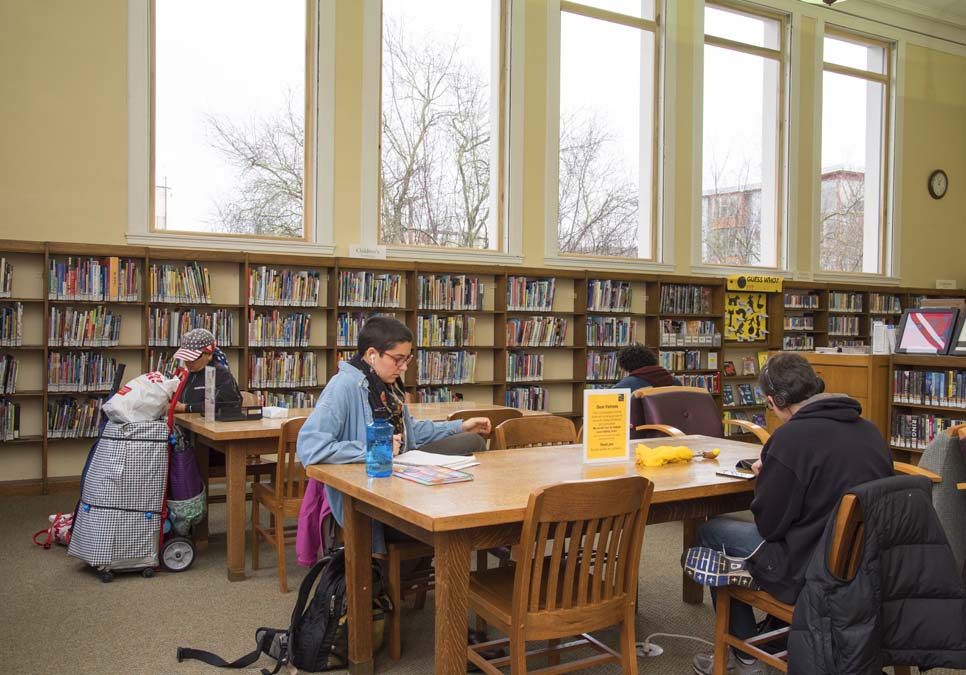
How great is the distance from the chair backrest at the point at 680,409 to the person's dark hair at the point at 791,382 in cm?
180

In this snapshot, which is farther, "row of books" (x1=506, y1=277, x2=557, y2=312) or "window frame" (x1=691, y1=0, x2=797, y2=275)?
"window frame" (x1=691, y1=0, x2=797, y2=275)

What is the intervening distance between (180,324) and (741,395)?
20.8 ft

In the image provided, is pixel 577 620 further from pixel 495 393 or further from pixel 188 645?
pixel 495 393

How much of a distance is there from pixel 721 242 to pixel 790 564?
7748mm

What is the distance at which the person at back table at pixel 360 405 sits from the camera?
114 inches

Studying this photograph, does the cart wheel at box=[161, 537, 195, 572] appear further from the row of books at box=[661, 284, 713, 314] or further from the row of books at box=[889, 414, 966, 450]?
the row of books at box=[661, 284, 713, 314]

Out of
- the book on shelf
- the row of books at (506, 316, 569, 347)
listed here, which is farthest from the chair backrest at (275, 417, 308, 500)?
the row of books at (506, 316, 569, 347)

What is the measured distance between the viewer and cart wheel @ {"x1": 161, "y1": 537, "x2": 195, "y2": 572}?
4219mm

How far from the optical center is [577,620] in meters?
2.27

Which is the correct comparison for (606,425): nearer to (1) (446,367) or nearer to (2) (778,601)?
(2) (778,601)

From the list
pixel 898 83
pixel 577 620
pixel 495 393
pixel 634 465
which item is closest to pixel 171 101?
pixel 495 393

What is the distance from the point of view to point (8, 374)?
5.97 m

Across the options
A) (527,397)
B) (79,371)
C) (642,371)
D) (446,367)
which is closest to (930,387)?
(642,371)

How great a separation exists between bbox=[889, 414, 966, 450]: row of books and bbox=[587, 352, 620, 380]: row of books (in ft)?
9.65
